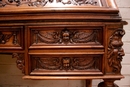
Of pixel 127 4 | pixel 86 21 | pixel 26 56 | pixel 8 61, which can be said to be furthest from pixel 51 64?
pixel 127 4

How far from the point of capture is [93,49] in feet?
2.28

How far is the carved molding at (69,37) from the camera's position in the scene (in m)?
0.70

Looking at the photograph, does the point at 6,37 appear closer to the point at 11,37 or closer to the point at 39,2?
the point at 11,37

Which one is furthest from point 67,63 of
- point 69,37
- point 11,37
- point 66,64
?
point 11,37

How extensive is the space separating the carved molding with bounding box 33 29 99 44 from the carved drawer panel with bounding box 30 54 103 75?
65 mm

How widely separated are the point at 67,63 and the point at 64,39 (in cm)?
10

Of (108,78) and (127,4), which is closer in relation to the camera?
(108,78)

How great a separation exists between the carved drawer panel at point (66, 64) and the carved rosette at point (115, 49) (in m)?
0.05

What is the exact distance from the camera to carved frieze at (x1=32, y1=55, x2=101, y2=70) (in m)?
0.71

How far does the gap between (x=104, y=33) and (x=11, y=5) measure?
0.43 meters

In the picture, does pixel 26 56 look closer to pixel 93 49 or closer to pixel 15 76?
pixel 93 49

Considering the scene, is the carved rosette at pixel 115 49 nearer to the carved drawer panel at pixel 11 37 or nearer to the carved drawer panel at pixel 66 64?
the carved drawer panel at pixel 66 64

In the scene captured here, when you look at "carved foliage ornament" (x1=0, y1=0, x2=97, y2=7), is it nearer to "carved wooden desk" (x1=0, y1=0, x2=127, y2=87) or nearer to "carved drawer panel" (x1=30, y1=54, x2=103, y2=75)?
"carved wooden desk" (x1=0, y1=0, x2=127, y2=87)

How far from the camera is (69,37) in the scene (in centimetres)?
70
